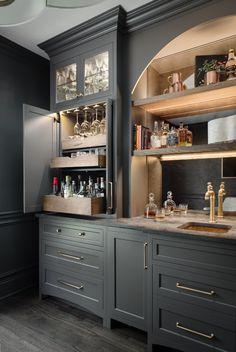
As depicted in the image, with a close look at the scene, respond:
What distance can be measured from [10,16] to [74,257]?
6.12 ft

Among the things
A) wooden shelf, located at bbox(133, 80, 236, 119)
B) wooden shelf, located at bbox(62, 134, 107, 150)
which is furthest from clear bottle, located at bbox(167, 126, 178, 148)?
wooden shelf, located at bbox(62, 134, 107, 150)

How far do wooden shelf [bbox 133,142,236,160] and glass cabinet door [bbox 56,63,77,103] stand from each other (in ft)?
3.29

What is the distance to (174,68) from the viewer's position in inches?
97.7

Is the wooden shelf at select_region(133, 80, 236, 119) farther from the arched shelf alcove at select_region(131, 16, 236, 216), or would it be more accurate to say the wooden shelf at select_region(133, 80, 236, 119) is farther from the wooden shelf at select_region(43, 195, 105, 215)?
the wooden shelf at select_region(43, 195, 105, 215)

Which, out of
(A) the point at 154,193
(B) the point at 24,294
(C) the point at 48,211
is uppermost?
(A) the point at 154,193

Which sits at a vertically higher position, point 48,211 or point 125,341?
point 48,211

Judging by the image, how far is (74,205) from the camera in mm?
2232

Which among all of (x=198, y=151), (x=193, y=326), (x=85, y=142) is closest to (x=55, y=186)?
(x=85, y=142)

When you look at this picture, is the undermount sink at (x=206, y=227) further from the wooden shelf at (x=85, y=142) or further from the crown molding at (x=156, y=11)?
the crown molding at (x=156, y=11)

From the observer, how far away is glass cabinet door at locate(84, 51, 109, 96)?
7.52 ft

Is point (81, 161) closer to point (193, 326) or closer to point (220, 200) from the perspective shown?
point (220, 200)

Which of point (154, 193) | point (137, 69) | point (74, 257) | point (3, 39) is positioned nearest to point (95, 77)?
point (137, 69)

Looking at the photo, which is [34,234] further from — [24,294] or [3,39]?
[3,39]

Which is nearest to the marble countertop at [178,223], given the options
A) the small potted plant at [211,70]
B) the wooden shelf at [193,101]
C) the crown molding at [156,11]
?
the wooden shelf at [193,101]
